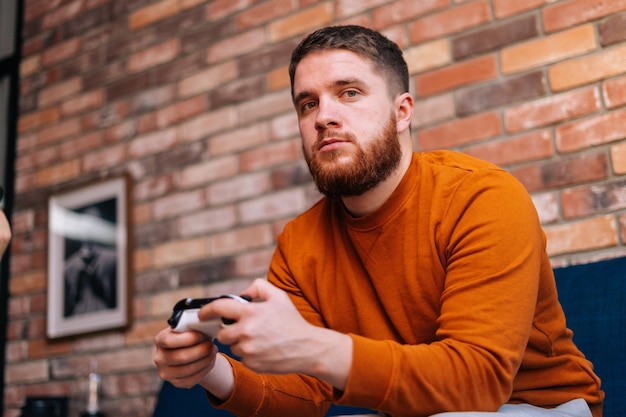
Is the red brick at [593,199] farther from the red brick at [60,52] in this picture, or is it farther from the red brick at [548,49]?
the red brick at [60,52]

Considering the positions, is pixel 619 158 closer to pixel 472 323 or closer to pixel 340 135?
pixel 340 135

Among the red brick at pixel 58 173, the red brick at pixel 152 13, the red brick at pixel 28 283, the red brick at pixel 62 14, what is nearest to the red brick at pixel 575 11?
the red brick at pixel 152 13

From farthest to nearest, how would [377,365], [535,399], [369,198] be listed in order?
[369,198] → [535,399] → [377,365]

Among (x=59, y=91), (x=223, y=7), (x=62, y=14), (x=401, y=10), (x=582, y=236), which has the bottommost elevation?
(x=582, y=236)

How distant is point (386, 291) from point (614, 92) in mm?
878

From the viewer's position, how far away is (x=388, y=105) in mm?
1510

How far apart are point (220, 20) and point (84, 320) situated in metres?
1.26

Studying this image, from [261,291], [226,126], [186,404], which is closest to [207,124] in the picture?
[226,126]

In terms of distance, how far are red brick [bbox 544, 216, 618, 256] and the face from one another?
0.63 m

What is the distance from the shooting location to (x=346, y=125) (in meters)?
1.45

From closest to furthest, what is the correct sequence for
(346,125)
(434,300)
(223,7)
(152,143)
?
(434,300)
(346,125)
(223,7)
(152,143)

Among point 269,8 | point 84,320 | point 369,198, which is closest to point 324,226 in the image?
point 369,198

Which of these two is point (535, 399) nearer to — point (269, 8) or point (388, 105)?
point (388, 105)

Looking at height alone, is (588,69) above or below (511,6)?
below
